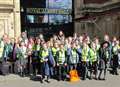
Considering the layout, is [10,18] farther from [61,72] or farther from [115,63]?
[61,72]

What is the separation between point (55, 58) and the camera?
21.2 meters

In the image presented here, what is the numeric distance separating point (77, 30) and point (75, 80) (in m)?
10.2

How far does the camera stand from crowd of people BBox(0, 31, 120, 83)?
68.8ft

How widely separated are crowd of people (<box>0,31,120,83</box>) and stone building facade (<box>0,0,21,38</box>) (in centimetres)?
528

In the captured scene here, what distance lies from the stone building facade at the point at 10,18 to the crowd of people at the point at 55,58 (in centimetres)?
528

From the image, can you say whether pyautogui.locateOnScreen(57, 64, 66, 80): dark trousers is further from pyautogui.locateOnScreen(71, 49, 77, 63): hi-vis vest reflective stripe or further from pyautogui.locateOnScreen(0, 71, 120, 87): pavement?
pyautogui.locateOnScreen(71, 49, 77, 63): hi-vis vest reflective stripe

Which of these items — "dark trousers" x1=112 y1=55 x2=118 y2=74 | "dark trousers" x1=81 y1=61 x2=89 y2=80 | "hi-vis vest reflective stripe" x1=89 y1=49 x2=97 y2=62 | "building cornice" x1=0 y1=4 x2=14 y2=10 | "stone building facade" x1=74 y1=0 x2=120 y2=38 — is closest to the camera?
"dark trousers" x1=81 y1=61 x2=89 y2=80

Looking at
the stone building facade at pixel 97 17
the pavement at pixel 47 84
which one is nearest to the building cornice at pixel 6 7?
the stone building facade at pixel 97 17

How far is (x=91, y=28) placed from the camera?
3028 cm

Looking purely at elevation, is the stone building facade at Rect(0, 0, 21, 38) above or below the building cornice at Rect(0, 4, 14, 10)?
below

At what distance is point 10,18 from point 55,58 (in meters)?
7.21

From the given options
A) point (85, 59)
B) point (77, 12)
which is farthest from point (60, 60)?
point (77, 12)

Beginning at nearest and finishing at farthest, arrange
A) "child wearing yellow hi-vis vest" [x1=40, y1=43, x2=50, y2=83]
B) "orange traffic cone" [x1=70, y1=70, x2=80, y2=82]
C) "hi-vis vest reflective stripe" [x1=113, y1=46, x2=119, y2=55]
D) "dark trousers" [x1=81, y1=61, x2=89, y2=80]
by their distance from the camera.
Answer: "child wearing yellow hi-vis vest" [x1=40, y1=43, x2=50, y2=83], "orange traffic cone" [x1=70, y1=70, x2=80, y2=82], "dark trousers" [x1=81, y1=61, x2=89, y2=80], "hi-vis vest reflective stripe" [x1=113, y1=46, x2=119, y2=55]

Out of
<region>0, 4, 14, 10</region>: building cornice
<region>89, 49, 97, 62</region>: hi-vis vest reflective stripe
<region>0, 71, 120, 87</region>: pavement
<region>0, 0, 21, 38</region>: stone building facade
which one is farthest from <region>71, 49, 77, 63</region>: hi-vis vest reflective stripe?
<region>0, 4, 14, 10</region>: building cornice
